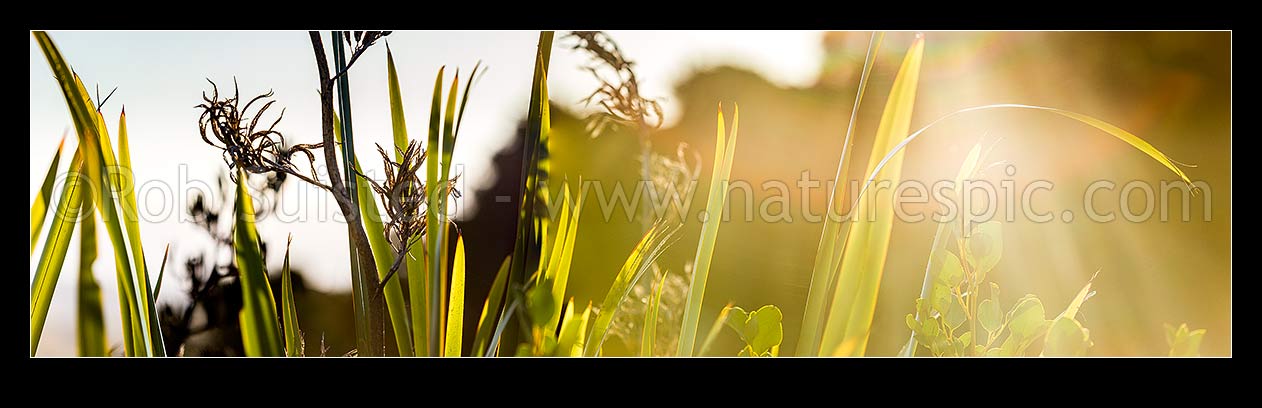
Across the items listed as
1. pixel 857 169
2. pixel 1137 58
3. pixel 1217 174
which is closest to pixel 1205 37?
pixel 1137 58

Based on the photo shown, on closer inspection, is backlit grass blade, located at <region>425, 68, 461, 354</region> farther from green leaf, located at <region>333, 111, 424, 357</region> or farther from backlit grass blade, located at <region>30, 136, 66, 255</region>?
backlit grass blade, located at <region>30, 136, 66, 255</region>

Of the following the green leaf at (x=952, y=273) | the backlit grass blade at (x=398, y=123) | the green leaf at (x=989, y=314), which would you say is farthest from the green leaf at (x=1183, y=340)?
the backlit grass blade at (x=398, y=123)

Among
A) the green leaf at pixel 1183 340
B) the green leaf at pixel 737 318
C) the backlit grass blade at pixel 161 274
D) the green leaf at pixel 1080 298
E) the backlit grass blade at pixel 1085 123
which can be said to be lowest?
the green leaf at pixel 1183 340

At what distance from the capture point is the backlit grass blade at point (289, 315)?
2.51 meters

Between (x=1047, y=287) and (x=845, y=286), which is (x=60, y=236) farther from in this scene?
(x=1047, y=287)

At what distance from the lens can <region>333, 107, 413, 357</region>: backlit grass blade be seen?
8.16 ft

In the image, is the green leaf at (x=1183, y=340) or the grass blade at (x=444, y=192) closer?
the grass blade at (x=444, y=192)

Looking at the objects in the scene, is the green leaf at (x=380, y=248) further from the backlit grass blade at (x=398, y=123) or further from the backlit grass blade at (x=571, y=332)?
the backlit grass blade at (x=571, y=332)

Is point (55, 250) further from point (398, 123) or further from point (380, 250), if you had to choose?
point (398, 123)

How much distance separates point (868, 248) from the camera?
2.48m

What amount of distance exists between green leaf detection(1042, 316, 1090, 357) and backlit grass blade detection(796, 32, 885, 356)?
2.11 ft

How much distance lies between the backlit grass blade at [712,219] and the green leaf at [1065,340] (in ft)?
3.19

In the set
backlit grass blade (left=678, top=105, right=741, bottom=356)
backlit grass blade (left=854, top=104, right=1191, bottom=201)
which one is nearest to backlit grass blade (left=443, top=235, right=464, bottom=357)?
backlit grass blade (left=678, top=105, right=741, bottom=356)

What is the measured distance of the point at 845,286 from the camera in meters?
2.48
